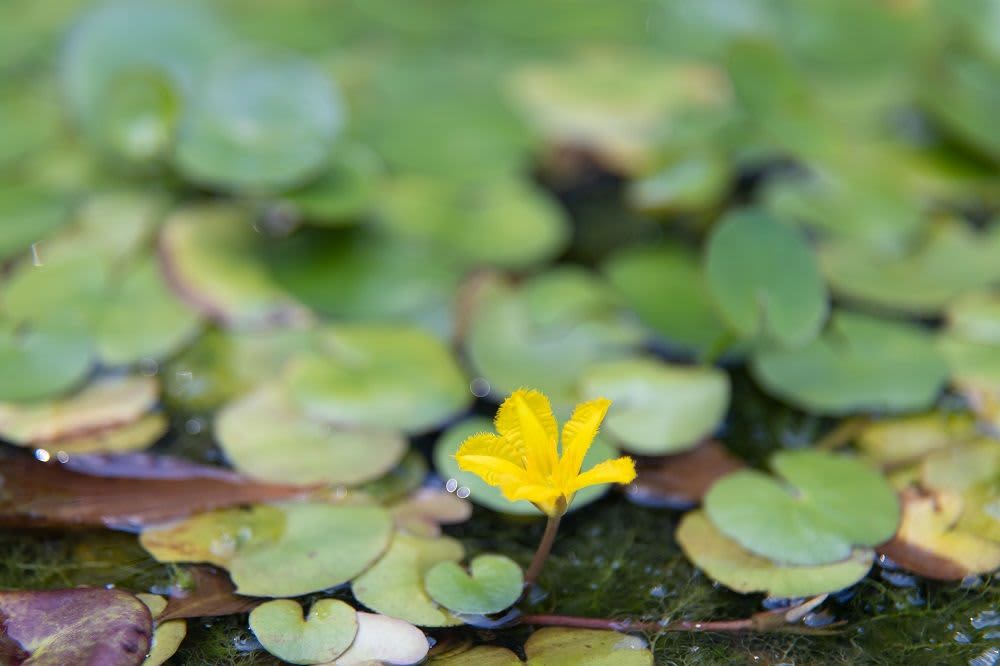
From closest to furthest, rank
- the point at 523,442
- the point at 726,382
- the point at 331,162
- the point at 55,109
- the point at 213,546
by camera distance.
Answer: the point at 523,442
the point at 213,546
the point at 726,382
the point at 331,162
the point at 55,109

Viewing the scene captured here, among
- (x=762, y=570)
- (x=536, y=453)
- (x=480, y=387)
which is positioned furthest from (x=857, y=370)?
(x=536, y=453)

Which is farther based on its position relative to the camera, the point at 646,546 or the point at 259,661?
the point at 646,546

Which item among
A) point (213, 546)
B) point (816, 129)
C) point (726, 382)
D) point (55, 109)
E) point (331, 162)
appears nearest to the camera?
point (213, 546)

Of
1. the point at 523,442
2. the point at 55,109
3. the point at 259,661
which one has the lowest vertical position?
the point at 259,661

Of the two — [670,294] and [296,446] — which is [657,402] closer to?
[670,294]

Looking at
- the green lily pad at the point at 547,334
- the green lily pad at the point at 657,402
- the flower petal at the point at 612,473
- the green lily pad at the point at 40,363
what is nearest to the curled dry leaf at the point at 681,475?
the green lily pad at the point at 657,402

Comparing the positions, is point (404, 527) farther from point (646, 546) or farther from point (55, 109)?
point (55, 109)

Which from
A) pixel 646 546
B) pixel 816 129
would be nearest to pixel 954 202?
pixel 816 129

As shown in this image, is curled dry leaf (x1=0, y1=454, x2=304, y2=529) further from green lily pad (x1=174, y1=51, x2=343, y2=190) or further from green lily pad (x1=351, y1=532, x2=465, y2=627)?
green lily pad (x1=174, y1=51, x2=343, y2=190)
